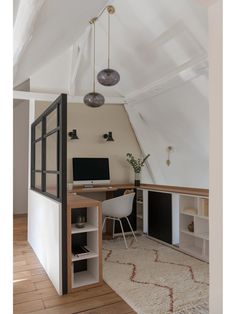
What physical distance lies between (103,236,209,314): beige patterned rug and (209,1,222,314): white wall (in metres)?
1.23

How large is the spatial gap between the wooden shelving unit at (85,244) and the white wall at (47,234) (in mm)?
108

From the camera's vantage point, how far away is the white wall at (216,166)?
1.14 m

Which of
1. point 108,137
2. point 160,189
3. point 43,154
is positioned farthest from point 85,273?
point 108,137

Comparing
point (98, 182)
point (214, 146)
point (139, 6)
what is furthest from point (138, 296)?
point (139, 6)

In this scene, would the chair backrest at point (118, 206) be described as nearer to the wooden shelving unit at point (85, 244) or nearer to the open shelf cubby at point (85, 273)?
the wooden shelving unit at point (85, 244)

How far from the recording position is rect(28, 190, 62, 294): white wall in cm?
264

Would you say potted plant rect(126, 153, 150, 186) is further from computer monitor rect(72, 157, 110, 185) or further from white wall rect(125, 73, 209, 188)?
computer monitor rect(72, 157, 110, 185)

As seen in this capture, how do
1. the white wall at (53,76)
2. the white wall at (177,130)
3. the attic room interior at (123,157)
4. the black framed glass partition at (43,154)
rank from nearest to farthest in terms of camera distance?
the attic room interior at (123,157), the black framed glass partition at (43,154), the white wall at (177,130), the white wall at (53,76)

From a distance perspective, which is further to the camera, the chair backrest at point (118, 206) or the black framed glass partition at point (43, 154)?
the chair backrest at point (118, 206)

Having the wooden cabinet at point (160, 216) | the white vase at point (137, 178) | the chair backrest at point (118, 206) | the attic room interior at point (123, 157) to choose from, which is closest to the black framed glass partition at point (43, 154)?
the attic room interior at point (123, 157)

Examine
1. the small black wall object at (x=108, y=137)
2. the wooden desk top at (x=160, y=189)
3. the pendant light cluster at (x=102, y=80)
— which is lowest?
the wooden desk top at (x=160, y=189)

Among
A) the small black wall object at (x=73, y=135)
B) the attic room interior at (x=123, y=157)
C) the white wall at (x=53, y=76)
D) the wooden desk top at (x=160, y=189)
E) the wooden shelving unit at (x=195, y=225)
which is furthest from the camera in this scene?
the small black wall object at (x=73, y=135)

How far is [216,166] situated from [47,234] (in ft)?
8.01

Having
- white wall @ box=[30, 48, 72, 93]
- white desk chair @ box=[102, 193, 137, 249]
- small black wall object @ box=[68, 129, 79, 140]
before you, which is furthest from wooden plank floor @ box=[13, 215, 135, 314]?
white wall @ box=[30, 48, 72, 93]
